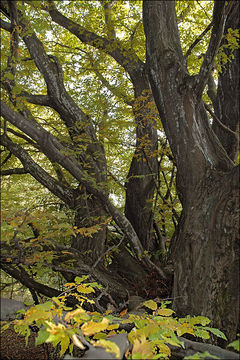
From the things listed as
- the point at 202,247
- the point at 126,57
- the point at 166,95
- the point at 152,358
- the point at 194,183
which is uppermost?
the point at 126,57

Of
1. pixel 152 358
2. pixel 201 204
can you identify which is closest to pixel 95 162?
pixel 201 204

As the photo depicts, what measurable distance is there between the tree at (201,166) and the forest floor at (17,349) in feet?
4.69

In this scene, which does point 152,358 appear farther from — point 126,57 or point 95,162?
point 126,57

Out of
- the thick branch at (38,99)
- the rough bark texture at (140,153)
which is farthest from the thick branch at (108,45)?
the thick branch at (38,99)

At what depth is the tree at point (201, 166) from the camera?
2.51 metres

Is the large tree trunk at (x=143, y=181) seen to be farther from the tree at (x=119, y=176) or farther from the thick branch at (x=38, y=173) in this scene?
the thick branch at (x=38, y=173)

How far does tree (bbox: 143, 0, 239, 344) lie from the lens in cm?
251

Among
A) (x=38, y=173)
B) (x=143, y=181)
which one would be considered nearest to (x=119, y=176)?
(x=143, y=181)

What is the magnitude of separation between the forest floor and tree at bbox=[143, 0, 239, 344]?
1429 millimetres

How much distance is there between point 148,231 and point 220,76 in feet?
9.10

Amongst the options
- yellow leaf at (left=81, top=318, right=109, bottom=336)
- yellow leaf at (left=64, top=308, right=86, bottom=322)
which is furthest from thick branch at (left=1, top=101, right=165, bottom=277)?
yellow leaf at (left=81, top=318, right=109, bottom=336)

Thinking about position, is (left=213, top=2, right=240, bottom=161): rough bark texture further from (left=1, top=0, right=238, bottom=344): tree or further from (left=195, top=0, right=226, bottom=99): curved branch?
Answer: (left=195, top=0, right=226, bottom=99): curved branch

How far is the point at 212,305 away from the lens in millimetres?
2490

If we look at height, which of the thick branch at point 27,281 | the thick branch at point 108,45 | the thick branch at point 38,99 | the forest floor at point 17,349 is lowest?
the forest floor at point 17,349
